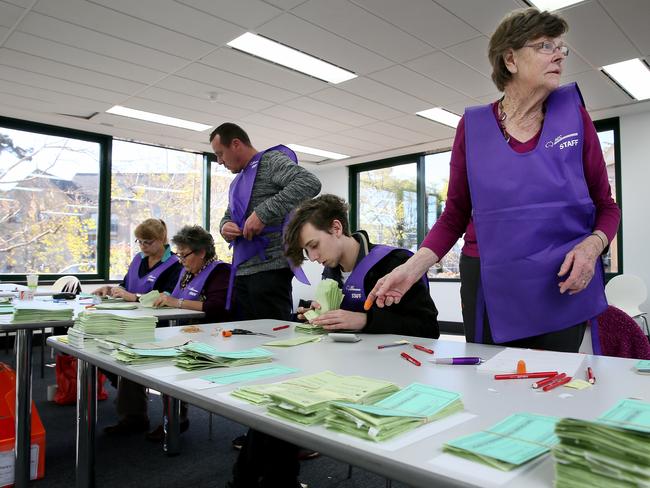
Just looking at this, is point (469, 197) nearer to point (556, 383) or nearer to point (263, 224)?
point (556, 383)

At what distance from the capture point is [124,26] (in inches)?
137

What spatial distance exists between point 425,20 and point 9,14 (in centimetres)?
283

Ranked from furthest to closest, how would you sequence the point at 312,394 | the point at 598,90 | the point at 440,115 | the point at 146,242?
the point at 440,115 < the point at 598,90 < the point at 146,242 < the point at 312,394

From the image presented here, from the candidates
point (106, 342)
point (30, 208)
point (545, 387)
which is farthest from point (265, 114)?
point (545, 387)

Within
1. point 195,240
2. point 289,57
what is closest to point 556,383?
point 195,240

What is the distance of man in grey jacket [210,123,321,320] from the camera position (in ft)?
6.97

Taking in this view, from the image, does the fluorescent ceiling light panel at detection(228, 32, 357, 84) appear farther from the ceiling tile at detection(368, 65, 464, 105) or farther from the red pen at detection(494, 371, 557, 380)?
the red pen at detection(494, 371, 557, 380)

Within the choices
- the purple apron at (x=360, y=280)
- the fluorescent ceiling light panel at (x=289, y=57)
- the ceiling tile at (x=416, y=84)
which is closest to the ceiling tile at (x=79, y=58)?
the fluorescent ceiling light panel at (x=289, y=57)

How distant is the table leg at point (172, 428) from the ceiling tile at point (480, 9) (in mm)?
2850

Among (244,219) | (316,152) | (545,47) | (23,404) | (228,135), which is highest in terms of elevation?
(316,152)

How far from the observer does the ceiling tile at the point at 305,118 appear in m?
5.29

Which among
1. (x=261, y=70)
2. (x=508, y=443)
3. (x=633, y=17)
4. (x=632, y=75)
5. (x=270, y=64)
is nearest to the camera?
(x=508, y=443)

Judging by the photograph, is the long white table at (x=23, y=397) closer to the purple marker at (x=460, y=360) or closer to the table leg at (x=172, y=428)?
the table leg at (x=172, y=428)

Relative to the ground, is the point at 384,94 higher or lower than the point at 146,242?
higher
